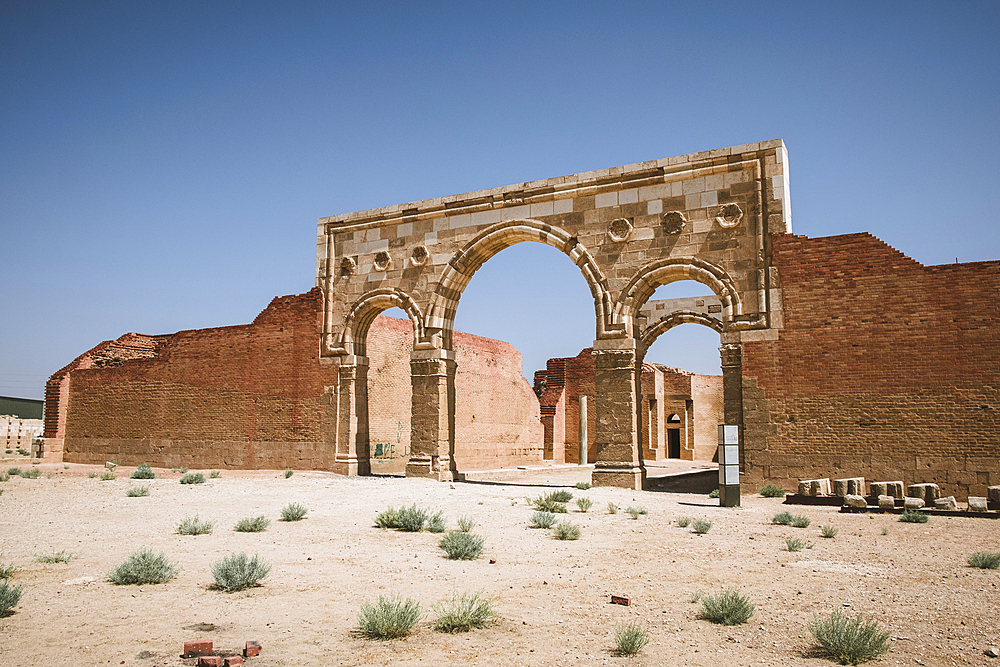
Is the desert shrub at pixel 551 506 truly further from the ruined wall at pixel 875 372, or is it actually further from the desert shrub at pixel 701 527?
the ruined wall at pixel 875 372

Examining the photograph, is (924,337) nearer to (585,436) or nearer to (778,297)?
(778,297)

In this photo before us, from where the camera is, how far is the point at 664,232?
15023mm

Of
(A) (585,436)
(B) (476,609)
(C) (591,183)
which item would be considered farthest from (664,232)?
(A) (585,436)

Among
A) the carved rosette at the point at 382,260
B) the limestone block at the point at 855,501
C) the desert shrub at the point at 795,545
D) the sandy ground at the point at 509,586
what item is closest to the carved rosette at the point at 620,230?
the carved rosette at the point at 382,260

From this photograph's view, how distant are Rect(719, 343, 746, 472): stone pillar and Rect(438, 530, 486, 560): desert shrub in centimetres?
846

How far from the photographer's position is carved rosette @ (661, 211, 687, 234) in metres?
14.8

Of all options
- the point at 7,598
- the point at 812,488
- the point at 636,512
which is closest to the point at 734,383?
the point at 812,488

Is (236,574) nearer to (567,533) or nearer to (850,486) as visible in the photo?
(567,533)

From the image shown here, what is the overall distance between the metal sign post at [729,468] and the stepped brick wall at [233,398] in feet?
33.2

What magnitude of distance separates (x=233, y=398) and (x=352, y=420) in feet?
13.5

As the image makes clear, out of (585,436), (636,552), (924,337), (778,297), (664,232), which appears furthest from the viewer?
(585,436)

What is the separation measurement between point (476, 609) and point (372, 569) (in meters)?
2.05

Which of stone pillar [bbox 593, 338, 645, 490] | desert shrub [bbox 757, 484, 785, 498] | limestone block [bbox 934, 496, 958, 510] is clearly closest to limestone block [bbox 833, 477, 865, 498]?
desert shrub [bbox 757, 484, 785, 498]

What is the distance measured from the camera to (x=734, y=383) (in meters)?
14.2
